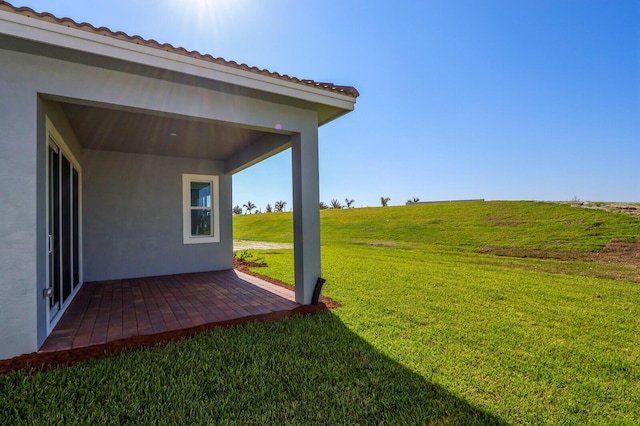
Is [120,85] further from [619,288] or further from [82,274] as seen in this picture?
[619,288]

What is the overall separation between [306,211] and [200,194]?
4549 mm

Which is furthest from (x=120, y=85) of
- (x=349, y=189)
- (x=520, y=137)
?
(x=349, y=189)

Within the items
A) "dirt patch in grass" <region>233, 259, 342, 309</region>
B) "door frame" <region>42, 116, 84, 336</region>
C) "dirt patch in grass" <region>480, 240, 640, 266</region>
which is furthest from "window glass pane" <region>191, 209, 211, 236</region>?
"dirt patch in grass" <region>480, 240, 640, 266</region>

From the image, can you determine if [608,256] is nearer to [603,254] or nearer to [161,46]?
[603,254]

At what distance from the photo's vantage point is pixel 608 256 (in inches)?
441

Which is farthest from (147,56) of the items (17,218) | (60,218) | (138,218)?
(138,218)

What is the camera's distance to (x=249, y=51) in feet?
21.6

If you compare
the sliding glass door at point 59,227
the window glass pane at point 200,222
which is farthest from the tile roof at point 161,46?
the window glass pane at point 200,222

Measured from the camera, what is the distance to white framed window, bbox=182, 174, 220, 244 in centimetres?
760

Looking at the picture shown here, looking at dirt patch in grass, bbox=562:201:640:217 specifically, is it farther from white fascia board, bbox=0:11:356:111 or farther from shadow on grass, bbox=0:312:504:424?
shadow on grass, bbox=0:312:504:424

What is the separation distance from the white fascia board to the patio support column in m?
0.67

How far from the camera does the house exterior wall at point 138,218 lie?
6645mm

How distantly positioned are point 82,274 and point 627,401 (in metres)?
8.64

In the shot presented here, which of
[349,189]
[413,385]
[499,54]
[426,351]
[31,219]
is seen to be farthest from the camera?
[349,189]
